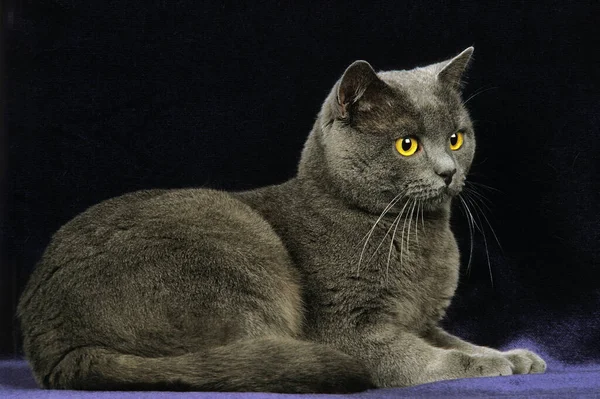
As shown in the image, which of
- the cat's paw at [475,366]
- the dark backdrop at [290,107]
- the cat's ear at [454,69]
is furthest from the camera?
the dark backdrop at [290,107]

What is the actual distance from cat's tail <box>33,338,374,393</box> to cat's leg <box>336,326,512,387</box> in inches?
9.7

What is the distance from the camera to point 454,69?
9.07 feet

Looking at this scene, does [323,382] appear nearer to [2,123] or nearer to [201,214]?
[201,214]

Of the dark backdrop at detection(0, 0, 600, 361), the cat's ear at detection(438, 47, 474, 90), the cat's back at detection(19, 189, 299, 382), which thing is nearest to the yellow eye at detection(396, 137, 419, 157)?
the cat's ear at detection(438, 47, 474, 90)

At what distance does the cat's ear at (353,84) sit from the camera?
253cm

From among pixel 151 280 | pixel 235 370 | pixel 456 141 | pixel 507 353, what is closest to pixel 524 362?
pixel 507 353

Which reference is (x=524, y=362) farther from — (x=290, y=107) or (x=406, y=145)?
(x=290, y=107)

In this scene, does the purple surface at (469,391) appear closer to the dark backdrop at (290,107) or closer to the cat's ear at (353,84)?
the dark backdrop at (290,107)

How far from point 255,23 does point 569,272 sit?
4.86 ft

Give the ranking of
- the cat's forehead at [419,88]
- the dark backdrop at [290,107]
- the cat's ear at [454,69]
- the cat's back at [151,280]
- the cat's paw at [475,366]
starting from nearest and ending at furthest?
the cat's back at [151,280] < the cat's paw at [475,366] < the cat's forehead at [419,88] < the cat's ear at [454,69] < the dark backdrop at [290,107]

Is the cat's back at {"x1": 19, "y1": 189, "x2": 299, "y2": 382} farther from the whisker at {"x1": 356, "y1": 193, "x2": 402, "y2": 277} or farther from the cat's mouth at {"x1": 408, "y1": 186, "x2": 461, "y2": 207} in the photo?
the cat's mouth at {"x1": 408, "y1": 186, "x2": 461, "y2": 207}

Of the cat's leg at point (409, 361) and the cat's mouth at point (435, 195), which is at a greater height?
the cat's mouth at point (435, 195)

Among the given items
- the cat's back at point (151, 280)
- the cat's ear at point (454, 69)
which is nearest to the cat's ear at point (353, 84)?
the cat's ear at point (454, 69)

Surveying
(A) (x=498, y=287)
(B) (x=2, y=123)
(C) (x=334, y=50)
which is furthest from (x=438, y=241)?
(B) (x=2, y=123)
